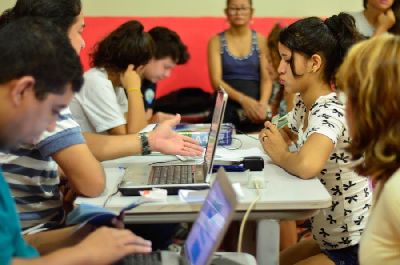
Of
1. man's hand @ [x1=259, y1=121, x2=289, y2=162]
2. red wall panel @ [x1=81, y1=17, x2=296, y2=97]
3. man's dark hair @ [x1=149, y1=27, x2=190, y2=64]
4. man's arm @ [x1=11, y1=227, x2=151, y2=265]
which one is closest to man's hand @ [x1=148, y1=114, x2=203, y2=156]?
man's hand @ [x1=259, y1=121, x2=289, y2=162]

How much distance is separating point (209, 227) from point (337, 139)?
0.72 metres

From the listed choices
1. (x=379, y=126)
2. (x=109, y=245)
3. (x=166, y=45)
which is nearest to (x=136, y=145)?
(x=109, y=245)

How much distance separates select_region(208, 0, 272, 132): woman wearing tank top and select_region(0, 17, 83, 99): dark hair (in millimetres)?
2652

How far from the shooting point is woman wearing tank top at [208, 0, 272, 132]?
3781 millimetres

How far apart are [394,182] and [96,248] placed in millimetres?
611

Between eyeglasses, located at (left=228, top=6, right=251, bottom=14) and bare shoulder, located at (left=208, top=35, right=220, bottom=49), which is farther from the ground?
eyeglasses, located at (left=228, top=6, right=251, bottom=14)

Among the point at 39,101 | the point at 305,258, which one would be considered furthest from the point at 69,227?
the point at 305,258

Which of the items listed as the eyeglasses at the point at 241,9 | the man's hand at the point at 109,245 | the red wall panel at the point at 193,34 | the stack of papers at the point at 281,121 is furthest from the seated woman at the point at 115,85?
the red wall panel at the point at 193,34

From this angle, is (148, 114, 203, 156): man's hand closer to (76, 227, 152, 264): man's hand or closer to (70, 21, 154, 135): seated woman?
(70, 21, 154, 135): seated woman

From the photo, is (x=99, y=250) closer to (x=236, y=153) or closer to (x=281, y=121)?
(x=236, y=153)

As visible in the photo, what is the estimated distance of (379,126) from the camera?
1.22 metres

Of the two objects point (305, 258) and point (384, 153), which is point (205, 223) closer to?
point (384, 153)

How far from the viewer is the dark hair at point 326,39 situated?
1895mm

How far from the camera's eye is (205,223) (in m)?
1.26
